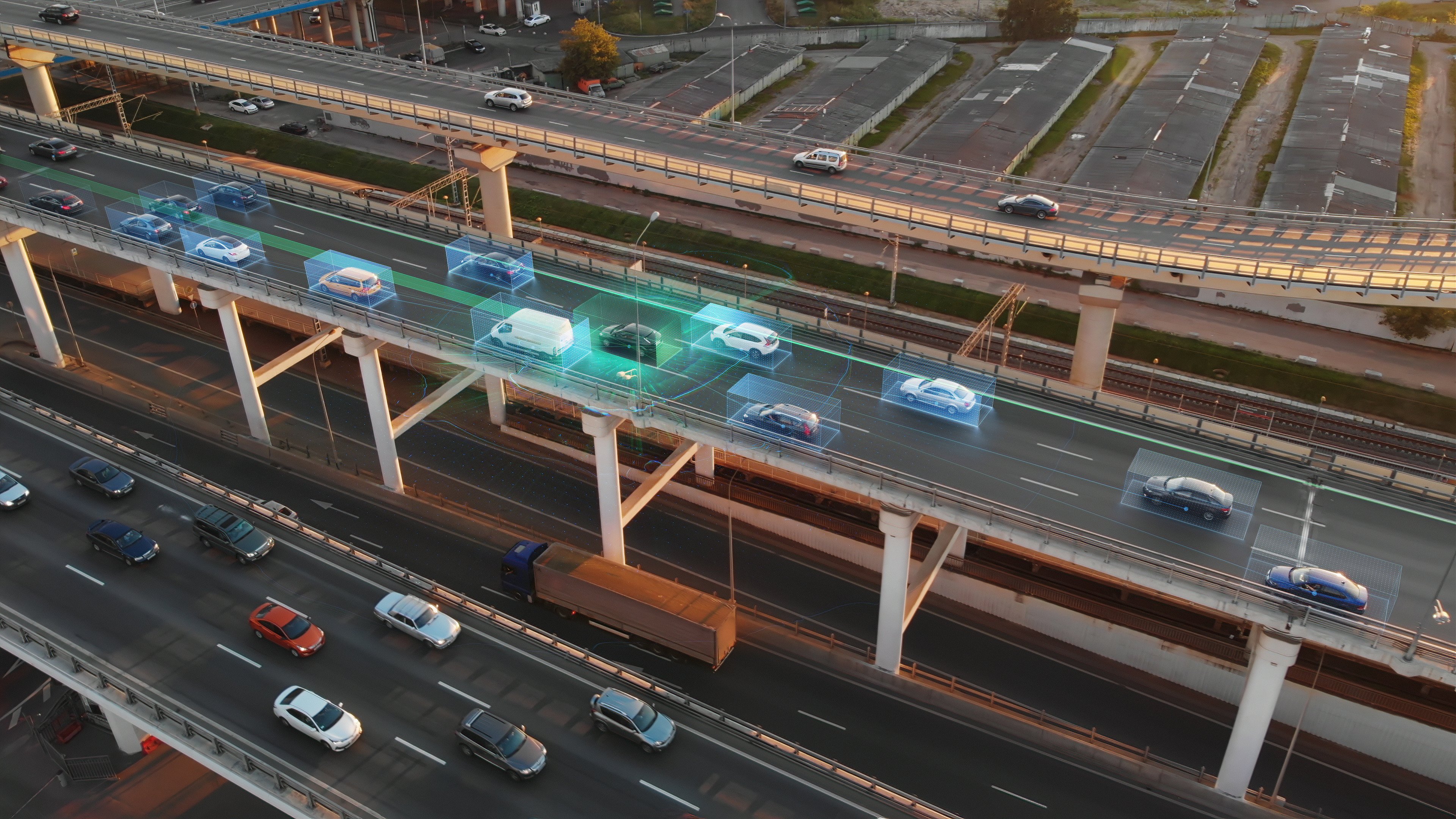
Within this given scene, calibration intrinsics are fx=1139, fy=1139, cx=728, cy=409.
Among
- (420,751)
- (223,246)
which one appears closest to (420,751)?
(420,751)

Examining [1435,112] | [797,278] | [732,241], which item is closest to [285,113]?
[732,241]

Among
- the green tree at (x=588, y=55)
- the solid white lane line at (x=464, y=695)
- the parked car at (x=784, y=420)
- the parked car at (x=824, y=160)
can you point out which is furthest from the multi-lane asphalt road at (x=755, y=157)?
the solid white lane line at (x=464, y=695)

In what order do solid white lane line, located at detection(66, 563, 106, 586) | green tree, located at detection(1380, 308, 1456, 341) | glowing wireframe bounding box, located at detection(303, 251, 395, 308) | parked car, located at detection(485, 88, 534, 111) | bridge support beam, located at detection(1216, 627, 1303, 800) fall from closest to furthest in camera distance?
bridge support beam, located at detection(1216, 627, 1303, 800), solid white lane line, located at detection(66, 563, 106, 586), glowing wireframe bounding box, located at detection(303, 251, 395, 308), green tree, located at detection(1380, 308, 1456, 341), parked car, located at detection(485, 88, 534, 111)

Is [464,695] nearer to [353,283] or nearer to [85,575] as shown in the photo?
[85,575]

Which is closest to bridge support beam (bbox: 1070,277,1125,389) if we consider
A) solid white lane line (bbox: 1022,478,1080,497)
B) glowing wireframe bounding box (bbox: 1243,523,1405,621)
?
solid white lane line (bbox: 1022,478,1080,497)

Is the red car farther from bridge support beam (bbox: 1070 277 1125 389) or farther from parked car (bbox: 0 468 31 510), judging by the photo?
bridge support beam (bbox: 1070 277 1125 389)

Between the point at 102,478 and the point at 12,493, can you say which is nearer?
the point at 12,493
